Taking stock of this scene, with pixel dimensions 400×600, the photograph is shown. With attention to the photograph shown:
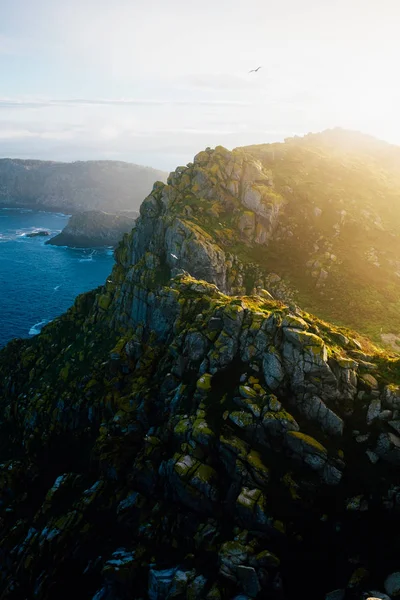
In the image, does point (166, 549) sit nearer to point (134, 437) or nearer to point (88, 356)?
point (134, 437)

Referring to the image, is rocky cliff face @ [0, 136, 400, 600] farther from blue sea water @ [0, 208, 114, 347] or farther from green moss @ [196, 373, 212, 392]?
blue sea water @ [0, 208, 114, 347]

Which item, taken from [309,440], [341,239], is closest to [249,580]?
[309,440]

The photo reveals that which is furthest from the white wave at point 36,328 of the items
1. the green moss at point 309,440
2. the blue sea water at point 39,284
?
the green moss at point 309,440

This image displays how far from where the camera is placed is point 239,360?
3344 cm

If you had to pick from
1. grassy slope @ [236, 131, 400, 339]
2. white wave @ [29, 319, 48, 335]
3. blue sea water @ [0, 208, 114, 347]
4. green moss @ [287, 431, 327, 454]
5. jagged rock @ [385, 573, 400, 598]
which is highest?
grassy slope @ [236, 131, 400, 339]

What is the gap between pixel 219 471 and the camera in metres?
27.8

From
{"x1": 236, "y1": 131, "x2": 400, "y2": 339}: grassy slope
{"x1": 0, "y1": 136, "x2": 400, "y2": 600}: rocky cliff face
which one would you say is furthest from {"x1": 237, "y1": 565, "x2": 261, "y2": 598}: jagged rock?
{"x1": 236, "y1": 131, "x2": 400, "y2": 339}: grassy slope

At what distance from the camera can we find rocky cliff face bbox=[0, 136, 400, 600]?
22.6 metres

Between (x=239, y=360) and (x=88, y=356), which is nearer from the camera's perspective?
(x=239, y=360)

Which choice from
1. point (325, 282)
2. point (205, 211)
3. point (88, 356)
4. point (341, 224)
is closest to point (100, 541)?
point (88, 356)

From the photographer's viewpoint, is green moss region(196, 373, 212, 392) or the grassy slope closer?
green moss region(196, 373, 212, 392)

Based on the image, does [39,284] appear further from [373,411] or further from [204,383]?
[373,411]

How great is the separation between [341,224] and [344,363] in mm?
51067

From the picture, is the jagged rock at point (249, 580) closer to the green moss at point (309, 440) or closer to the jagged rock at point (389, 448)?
the green moss at point (309, 440)
